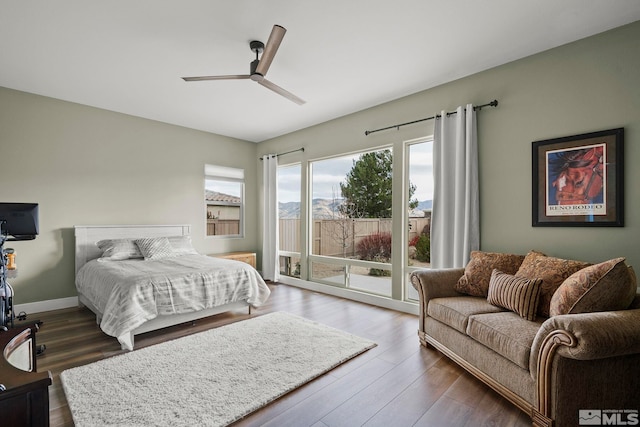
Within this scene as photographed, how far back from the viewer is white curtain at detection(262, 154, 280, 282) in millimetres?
5746

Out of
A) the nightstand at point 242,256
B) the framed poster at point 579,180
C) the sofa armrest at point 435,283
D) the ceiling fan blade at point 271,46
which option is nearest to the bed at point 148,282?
the nightstand at point 242,256

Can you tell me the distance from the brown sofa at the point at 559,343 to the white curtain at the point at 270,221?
371cm

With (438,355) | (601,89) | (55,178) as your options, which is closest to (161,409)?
(438,355)

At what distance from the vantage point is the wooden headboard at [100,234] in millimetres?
4141

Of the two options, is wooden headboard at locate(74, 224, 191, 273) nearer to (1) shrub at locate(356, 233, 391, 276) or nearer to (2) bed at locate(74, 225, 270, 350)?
(2) bed at locate(74, 225, 270, 350)

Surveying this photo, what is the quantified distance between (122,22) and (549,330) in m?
3.74

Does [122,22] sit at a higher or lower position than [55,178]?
higher

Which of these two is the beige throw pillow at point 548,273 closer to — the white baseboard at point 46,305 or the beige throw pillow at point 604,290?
the beige throw pillow at point 604,290

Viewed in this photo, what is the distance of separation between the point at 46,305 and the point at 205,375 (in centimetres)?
314

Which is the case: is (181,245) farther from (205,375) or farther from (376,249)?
(376,249)

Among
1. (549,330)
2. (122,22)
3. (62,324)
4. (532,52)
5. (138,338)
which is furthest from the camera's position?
(62,324)

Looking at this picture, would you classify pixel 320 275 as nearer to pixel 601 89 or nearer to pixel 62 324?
pixel 62 324

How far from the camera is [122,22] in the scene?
2.48 metres

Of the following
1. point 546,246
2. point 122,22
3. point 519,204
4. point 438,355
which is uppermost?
point 122,22
